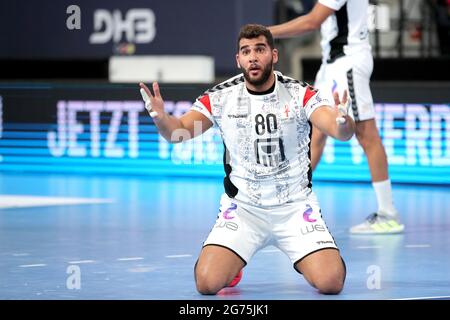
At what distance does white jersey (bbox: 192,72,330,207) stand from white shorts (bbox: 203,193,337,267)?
0.06 metres

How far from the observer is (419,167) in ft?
40.6

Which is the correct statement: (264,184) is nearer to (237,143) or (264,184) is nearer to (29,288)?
(237,143)

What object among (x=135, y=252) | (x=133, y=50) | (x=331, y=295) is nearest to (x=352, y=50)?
(x=135, y=252)

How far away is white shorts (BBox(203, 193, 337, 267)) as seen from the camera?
22.7ft

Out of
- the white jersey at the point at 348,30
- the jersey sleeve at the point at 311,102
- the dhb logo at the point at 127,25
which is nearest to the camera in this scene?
the jersey sleeve at the point at 311,102

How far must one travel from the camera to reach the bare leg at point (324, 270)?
6652 millimetres

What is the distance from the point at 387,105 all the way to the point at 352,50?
316 cm

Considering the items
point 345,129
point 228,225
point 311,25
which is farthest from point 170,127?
point 311,25

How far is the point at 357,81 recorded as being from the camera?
9266 mm

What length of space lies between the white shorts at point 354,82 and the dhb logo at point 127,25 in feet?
25.6

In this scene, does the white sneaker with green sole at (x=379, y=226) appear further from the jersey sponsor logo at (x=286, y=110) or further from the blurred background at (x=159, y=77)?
the blurred background at (x=159, y=77)

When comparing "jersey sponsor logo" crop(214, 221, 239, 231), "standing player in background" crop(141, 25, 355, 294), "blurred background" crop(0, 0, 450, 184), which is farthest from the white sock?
"blurred background" crop(0, 0, 450, 184)
